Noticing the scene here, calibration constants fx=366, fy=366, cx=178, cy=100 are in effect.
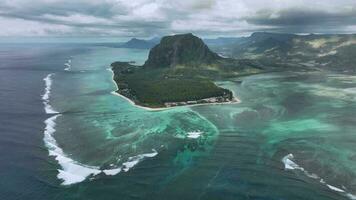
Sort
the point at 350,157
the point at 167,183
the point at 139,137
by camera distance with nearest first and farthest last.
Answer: the point at 167,183 → the point at 350,157 → the point at 139,137

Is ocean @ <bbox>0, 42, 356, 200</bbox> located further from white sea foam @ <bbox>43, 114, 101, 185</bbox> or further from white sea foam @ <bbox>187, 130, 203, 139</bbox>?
white sea foam @ <bbox>187, 130, 203, 139</bbox>

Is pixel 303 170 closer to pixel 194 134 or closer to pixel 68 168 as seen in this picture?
pixel 194 134

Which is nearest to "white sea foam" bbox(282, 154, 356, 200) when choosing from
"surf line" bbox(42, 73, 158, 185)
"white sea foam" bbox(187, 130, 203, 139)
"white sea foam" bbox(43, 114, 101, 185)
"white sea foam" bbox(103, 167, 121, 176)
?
"white sea foam" bbox(187, 130, 203, 139)

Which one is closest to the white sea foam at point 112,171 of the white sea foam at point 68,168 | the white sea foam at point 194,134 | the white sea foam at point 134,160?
the white sea foam at point 134,160

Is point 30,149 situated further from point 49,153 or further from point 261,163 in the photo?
point 261,163

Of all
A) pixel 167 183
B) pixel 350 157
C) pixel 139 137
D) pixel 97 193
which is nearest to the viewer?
pixel 97 193

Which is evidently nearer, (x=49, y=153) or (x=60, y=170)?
(x=60, y=170)

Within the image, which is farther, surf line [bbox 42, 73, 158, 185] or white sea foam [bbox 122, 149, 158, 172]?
white sea foam [bbox 122, 149, 158, 172]

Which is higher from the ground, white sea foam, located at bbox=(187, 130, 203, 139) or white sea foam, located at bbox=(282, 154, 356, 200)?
white sea foam, located at bbox=(282, 154, 356, 200)

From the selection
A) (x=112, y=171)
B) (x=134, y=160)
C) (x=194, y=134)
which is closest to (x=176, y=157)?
(x=134, y=160)

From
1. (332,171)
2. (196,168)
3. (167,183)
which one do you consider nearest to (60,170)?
(167,183)

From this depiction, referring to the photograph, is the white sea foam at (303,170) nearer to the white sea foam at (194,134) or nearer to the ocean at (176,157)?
the ocean at (176,157)
